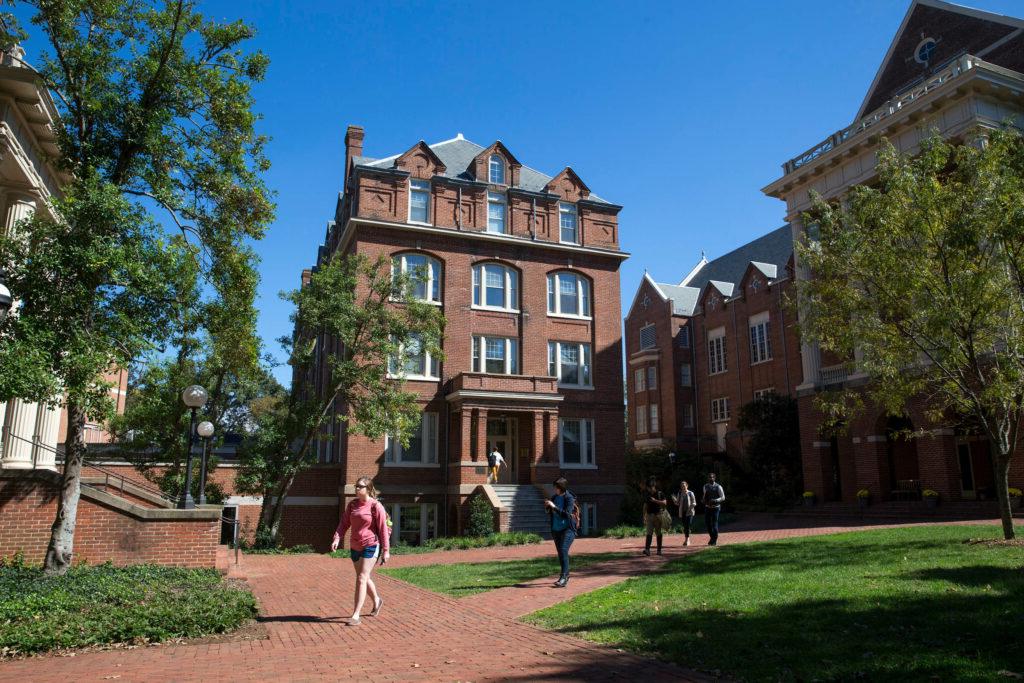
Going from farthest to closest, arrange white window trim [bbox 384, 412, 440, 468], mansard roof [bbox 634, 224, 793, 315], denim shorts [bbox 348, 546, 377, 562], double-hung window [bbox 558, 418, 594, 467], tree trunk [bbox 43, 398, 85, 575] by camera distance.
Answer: mansard roof [bbox 634, 224, 793, 315]
double-hung window [bbox 558, 418, 594, 467]
white window trim [bbox 384, 412, 440, 468]
tree trunk [bbox 43, 398, 85, 575]
denim shorts [bbox 348, 546, 377, 562]

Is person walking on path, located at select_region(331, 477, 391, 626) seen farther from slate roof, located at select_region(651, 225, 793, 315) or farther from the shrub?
slate roof, located at select_region(651, 225, 793, 315)

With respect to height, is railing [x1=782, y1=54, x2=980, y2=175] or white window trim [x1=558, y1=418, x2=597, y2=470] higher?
railing [x1=782, y1=54, x2=980, y2=175]

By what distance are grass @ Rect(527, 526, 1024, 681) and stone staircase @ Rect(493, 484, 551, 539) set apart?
506 inches

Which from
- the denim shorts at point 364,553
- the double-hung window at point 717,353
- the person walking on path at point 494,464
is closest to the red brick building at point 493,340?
the person walking on path at point 494,464

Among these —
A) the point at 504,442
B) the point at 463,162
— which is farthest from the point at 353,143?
the point at 504,442

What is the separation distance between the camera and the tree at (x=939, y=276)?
45.5 feet

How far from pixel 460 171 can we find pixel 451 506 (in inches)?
583

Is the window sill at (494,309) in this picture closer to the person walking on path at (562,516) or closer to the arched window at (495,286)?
the arched window at (495,286)

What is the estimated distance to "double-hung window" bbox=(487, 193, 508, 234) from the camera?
3200 centimetres

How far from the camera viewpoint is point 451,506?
28.3 meters

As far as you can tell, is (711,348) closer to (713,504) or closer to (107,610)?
(713,504)

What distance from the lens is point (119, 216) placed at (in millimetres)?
11680

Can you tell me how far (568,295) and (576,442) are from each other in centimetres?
663

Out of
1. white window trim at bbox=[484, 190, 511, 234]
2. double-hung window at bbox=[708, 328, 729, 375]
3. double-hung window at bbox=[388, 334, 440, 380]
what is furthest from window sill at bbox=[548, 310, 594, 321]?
double-hung window at bbox=[708, 328, 729, 375]
